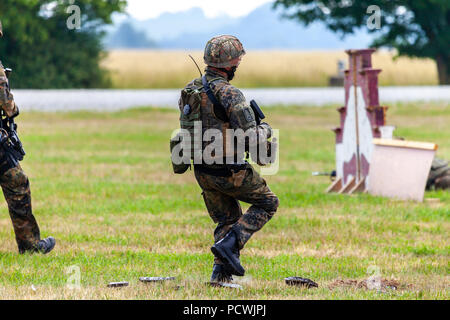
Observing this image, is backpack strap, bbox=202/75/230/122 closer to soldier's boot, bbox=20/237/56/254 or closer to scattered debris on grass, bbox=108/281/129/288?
scattered debris on grass, bbox=108/281/129/288

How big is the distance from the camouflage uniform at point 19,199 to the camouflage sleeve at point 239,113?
2.34 metres

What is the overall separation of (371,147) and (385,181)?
Result: 56 cm

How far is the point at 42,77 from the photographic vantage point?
43969 millimetres

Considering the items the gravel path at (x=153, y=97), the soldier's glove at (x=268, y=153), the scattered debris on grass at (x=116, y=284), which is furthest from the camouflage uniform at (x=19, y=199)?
the gravel path at (x=153, y=97)

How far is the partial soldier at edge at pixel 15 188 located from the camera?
802 centimetres

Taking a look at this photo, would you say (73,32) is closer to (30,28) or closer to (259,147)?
(30,28)

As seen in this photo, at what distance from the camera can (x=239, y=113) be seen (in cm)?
664

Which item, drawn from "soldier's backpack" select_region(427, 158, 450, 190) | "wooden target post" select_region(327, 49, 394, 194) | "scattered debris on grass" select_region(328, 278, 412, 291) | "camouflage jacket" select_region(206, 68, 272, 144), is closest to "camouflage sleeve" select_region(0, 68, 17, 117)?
"camouflage jacket" select_region(206, 68, 272, 144)

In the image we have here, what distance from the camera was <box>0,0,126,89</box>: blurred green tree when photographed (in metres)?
42.1

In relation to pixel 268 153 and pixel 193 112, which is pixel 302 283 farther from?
pixel 193 112

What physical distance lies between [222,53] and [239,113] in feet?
1.76

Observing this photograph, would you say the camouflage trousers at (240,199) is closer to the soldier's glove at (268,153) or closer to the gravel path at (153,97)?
the soldier's glove at (268,153)

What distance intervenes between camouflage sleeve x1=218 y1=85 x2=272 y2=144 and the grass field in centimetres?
124
